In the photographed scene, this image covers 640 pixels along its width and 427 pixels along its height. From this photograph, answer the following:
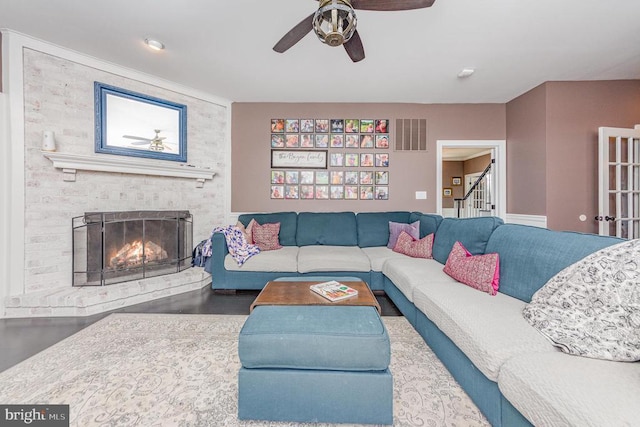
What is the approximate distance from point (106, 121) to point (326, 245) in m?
3.04

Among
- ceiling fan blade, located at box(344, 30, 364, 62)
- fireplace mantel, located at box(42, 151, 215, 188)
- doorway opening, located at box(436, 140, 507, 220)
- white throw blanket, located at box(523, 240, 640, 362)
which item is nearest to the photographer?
white throw blanket, located at box(523, 240, 640, 362)

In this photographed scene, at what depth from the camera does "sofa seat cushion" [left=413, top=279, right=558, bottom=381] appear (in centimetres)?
116

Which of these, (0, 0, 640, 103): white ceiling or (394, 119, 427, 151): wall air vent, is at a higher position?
(0, 0, 640, 103): white ceiling

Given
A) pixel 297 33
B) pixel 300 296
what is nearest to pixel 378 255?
pixel 300 296

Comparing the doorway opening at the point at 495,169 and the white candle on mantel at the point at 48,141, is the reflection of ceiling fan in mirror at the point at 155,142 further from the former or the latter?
the doorway opening at the point at 495,169

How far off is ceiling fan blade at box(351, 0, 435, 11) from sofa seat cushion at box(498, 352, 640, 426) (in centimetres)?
192

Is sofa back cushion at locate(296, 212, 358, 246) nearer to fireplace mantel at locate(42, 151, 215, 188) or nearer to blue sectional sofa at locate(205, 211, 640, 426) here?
blue sectional sofa at locate(205, 211, 640, 426)

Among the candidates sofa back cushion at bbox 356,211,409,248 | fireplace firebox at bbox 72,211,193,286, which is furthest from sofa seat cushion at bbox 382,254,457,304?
fireplace firebox at bbox 72,211,193,286

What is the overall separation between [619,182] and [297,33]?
13.6 feet

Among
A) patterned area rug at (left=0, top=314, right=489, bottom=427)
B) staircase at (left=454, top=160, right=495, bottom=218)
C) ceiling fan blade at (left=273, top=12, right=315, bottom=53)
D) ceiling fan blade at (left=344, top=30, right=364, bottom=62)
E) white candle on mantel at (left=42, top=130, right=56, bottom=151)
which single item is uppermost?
ceiling fan blade at (left=273, top=12, right=315, bottom=53)

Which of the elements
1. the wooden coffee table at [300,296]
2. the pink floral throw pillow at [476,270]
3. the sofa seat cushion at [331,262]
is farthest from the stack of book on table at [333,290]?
the sofa seat cushion at [331,262]

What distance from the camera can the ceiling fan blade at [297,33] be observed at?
1759 millimetres

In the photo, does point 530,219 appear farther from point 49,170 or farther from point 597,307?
point 49,170

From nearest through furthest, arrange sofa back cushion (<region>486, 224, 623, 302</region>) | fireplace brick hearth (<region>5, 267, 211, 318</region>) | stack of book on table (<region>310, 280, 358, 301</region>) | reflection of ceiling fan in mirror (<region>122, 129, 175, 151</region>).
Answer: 1. sofa back cushion (<region>486, 224, 623, 302</region>)
2. stack of book on table (<region>310, 280, 358, 301</region>)
3. fireplace brick hearth (<region>5, 267, 211, 318</region>)
4. reflection of ceiling fan in mirror (<region>122, 129, 175, 151</region>)
